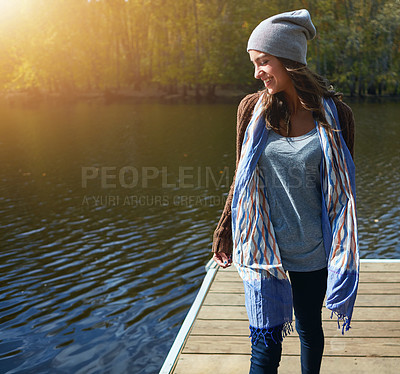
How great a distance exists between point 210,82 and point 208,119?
16.9 meters

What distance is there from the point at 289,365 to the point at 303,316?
102 centimetres

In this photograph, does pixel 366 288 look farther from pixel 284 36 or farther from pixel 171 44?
pixel 171 44

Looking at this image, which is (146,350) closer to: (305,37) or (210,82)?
A: (305,37)

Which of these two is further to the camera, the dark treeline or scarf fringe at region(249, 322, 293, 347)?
the dark treeline

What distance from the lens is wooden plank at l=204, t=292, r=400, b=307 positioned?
13.2ft

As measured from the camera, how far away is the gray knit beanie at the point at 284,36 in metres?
2.06

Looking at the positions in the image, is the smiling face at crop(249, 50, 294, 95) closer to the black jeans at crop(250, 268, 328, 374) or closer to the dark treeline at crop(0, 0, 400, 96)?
the black jeans at crop(250, 268, 328, 374)

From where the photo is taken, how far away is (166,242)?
8.15 meters

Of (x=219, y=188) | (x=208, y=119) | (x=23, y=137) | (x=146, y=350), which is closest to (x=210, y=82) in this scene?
(x=208, y=119)
